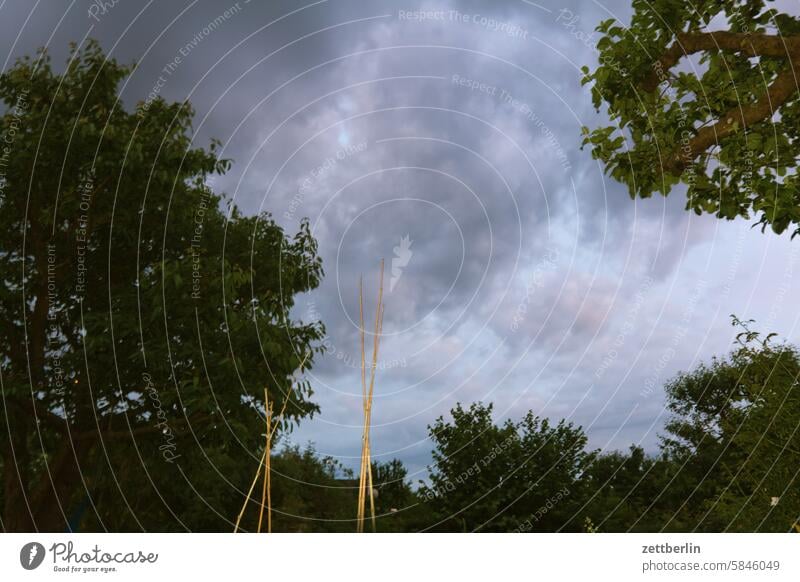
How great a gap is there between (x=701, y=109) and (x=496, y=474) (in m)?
10.0

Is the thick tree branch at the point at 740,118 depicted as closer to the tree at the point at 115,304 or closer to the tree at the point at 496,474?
the tree at the point at 115,304

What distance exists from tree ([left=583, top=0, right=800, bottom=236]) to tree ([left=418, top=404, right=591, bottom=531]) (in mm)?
8474

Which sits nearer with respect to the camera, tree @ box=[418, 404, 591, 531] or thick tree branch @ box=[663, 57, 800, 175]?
thick tree branch @ box=[663, 57, 800, 175]

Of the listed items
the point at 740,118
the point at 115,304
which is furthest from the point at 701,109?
the point at 115,304

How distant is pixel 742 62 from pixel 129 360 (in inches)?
395

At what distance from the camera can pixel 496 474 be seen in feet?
53.0

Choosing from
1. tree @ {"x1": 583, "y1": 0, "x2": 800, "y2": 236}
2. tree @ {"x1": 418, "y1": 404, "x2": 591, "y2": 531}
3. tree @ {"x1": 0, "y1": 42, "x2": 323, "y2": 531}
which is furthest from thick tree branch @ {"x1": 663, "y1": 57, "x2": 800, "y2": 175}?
tree @ {"x1": 418, "y1": 404, "x2": 591, "y2": 531}

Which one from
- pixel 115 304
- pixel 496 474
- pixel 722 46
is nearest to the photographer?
pixel 722 46

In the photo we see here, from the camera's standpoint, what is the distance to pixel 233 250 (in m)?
13.6

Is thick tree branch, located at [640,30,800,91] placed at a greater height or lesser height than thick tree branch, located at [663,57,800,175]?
greater

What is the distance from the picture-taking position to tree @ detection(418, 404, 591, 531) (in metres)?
15.8

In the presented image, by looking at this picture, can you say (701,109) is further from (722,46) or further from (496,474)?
(496,474)

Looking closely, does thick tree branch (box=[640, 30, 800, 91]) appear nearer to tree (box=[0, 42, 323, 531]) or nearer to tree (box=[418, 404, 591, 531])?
tree (box=[0, 42, 323, 531])

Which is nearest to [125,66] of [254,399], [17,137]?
[17,137]
